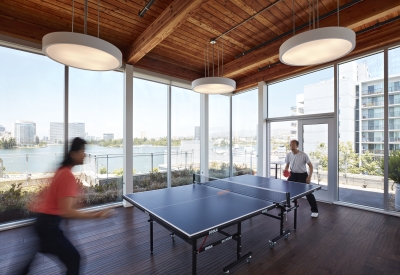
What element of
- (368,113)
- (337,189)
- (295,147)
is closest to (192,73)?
(295,147)

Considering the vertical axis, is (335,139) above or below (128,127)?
below

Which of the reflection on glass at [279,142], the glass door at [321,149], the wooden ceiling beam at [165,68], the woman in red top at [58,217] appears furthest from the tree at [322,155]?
the woman in red top at [58,217]

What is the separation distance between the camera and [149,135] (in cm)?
576

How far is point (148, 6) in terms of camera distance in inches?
130

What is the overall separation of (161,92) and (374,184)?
5887 mm

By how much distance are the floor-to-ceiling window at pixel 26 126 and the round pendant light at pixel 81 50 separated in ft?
7.21

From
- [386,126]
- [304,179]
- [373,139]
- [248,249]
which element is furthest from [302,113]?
[248,249]

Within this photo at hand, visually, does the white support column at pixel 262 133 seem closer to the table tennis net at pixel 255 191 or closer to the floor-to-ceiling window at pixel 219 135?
the floor-to-ceiling window at pixel 219 135

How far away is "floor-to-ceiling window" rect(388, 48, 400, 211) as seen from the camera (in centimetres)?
427

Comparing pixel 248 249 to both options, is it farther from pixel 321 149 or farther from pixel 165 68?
pixel 165 68

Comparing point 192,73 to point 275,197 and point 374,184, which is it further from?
point 374,184

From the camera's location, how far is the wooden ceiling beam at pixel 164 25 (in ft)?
10.1

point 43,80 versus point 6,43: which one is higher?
point 6,43

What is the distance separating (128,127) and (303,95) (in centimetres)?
492
